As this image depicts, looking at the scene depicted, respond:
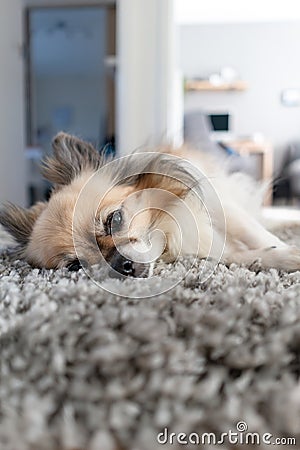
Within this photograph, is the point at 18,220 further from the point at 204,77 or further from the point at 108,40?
the point at 204,77

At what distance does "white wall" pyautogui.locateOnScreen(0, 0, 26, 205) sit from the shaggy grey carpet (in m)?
2.72

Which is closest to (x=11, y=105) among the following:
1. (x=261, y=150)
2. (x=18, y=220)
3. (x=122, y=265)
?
(x=18, y=220)

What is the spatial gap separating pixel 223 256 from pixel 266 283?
1.15ft

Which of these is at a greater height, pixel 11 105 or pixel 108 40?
pixel 108 40

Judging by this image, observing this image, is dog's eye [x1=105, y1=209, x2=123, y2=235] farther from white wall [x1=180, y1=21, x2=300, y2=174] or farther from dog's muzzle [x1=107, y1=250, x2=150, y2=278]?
white wall [x1=180, y1=21, x2=300, y2=174]

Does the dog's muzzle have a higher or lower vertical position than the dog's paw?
higher

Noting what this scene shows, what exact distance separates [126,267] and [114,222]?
153mm

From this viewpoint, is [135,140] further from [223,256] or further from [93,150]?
[223,256]

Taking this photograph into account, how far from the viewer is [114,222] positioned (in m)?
1.10

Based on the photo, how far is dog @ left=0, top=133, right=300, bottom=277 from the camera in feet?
3.55

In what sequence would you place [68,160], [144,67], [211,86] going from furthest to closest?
[211,86] → [144,67] → [68,160]

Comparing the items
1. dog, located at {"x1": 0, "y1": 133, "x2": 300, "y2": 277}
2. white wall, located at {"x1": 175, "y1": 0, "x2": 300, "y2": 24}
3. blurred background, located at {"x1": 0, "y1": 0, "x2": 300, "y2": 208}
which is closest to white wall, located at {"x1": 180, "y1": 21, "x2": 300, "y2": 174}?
blurred background, located at {"x1": 0, "y1": 0, "x2": 300, "y2": 208}

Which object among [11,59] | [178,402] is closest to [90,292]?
[178,402]

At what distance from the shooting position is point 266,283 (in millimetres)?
836
